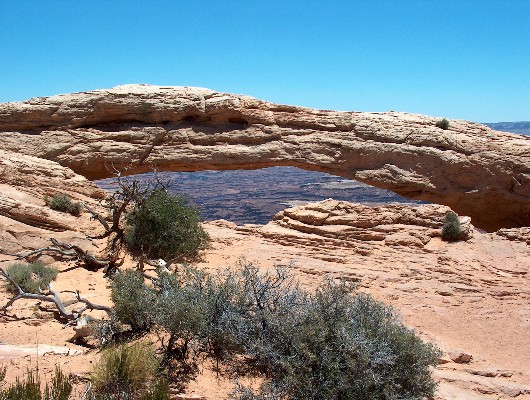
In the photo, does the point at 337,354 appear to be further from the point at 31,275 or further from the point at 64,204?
the point at 64,204

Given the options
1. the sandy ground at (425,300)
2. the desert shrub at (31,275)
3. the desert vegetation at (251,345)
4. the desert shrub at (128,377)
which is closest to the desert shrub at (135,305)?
the desert vegetation at (251,345)

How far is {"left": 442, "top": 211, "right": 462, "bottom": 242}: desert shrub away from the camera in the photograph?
13867 mm

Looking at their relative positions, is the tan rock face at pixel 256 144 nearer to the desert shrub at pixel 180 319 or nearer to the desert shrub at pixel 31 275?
the desert shrub at pixel 31 275

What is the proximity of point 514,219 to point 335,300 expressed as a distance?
15266mm

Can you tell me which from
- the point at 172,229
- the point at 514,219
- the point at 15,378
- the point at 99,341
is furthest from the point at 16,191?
the point at 514,219

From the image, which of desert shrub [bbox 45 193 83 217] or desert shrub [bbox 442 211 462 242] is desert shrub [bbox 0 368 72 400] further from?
desert shrub [bbox 442 211 462 242]

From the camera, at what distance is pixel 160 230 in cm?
1188

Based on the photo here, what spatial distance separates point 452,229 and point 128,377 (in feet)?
36.0

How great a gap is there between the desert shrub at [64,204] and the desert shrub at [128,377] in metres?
8.44

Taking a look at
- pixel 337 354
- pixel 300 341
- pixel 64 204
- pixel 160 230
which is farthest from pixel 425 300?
pixel 64 204

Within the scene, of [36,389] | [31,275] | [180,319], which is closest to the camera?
[36,389]

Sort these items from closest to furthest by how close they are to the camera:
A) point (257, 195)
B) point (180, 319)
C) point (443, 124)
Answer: point (180, 319) → point (443, 124) → point (257, 195)

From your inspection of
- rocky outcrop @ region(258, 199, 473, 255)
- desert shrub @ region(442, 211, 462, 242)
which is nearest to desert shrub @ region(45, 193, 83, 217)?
rocky outcrop @ region(258, 199, 473, 255)

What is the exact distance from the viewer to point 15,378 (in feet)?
17.5
